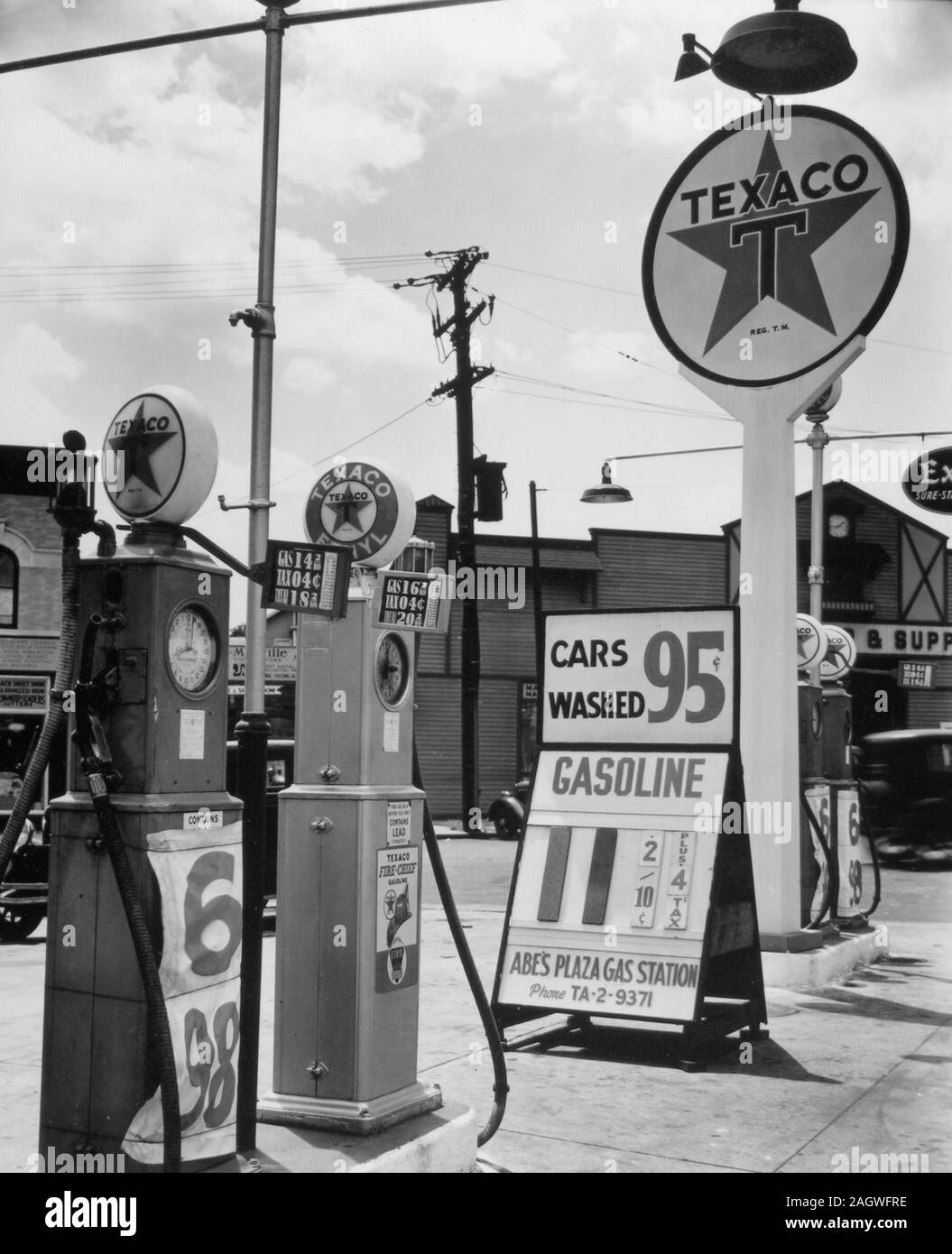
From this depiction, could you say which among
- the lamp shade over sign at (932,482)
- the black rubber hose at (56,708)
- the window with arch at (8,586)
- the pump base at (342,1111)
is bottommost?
the pump base at (342,1111)

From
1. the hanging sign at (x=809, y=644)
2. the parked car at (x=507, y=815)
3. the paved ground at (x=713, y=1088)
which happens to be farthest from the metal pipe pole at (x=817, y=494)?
the parked car at (x=507, y=815)

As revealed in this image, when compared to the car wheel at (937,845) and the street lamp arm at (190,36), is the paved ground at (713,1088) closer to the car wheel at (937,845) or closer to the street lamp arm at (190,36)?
the street lamp arm at (190,36)

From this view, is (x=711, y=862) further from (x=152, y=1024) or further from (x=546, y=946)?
(x=152, y=1024)

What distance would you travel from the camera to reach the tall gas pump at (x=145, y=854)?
3668 millimetres

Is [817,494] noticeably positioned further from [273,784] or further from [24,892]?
[24,892]

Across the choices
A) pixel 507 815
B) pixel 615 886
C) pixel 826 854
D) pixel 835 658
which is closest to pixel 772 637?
pixel 826 854

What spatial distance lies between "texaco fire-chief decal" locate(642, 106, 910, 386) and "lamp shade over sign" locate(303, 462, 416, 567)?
13.4 feet

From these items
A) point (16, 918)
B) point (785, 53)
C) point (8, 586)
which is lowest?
point (16, 918)

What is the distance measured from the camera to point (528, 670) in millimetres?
31219

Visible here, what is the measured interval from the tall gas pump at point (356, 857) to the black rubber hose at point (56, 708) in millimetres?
1314

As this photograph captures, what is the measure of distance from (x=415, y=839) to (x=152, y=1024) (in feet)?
5.60

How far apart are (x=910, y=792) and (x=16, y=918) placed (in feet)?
45.3

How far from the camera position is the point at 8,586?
2319 centimetres

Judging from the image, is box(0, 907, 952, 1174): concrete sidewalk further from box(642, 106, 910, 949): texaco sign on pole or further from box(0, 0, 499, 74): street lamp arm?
box(0, 0, 499, 74): street lamp arm
